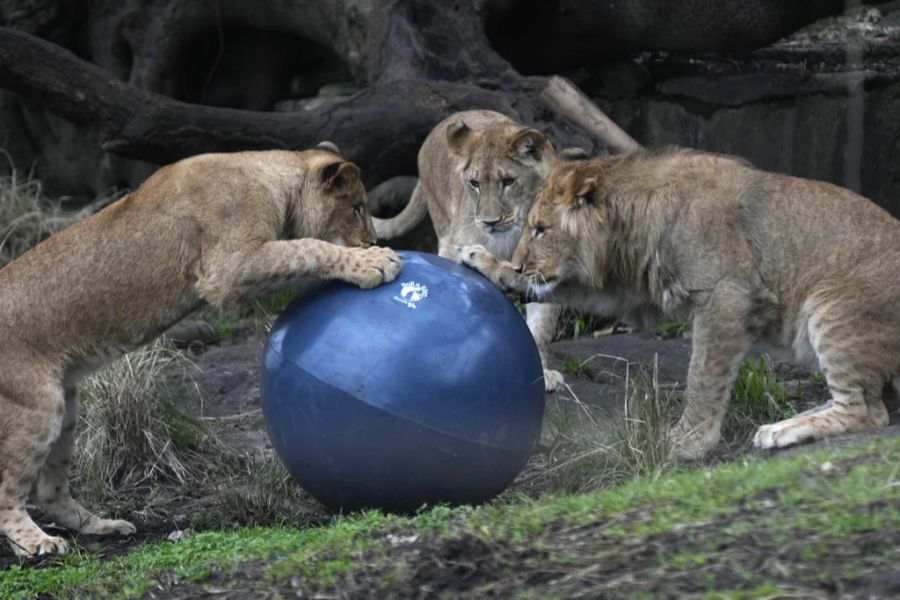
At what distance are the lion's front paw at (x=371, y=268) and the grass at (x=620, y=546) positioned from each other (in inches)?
44.2

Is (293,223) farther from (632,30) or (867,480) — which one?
(632,30)

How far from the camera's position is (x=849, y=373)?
281 inches

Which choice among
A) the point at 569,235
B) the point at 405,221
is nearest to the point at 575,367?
the point at 405,221

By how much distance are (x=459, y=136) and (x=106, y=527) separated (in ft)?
A: 11.8

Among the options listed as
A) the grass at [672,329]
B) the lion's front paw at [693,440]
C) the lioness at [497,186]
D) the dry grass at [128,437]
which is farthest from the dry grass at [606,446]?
the grass at [672,329]

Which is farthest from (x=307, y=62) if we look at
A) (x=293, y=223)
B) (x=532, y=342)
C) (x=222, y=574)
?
(x=222, y=574)

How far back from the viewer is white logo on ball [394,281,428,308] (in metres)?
6.37

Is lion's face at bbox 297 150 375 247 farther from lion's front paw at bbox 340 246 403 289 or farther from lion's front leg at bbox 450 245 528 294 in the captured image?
lion's front paw at bbox 340 246 403 289

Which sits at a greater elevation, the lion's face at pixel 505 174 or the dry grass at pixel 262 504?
the lion's face at pixel 505 174

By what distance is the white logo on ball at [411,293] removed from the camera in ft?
20.9

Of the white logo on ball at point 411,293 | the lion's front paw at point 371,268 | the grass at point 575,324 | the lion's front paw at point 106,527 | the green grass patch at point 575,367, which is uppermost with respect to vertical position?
the lion's front paw at point 371,268

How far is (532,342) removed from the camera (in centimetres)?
672

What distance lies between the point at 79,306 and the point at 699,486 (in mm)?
3396

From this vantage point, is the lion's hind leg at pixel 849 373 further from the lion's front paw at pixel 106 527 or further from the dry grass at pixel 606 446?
the lion's front paw at pixel 106 527
